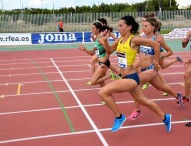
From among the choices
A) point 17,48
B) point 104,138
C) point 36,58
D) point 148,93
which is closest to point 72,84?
point 148,93

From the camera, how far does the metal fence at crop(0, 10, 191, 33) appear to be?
87.2 ft

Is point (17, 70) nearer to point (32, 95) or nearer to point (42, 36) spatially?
point (32, 95)

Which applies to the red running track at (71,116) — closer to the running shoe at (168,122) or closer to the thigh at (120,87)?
the running shoe at (168,122)

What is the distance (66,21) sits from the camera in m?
29.1

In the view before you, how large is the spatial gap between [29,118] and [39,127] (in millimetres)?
649

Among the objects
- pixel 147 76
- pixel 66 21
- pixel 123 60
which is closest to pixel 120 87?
pixel 123 60

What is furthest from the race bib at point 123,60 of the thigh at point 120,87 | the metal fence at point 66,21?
the metal fence at point 66,21

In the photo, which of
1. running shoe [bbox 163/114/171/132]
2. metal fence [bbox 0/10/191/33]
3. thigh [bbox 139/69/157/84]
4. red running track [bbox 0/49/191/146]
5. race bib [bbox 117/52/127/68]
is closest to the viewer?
race bib [bbox 117/52/127/68]

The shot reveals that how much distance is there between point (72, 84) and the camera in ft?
31.6

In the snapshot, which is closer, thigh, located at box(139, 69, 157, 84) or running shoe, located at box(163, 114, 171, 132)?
running shoe, located at box(163, 114, 171, 132)

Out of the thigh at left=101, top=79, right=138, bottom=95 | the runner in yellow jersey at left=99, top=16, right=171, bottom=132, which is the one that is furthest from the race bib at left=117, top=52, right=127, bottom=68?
the thigh at left=101, top=79, right=138, bottom=95

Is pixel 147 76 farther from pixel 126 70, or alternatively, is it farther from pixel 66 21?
pixel 66 21

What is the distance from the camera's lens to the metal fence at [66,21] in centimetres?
2659

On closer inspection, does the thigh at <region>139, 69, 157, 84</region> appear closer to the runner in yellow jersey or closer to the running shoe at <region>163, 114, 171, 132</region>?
the runner in yellow jersey
